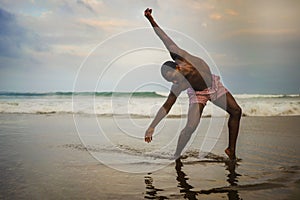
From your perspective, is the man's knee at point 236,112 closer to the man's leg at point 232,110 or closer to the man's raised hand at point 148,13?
the man's leg at point 232,110

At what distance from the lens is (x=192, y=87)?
505 centimetres

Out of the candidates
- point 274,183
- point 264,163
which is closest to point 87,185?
point 274,183

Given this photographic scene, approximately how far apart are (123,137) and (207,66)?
10.2ft

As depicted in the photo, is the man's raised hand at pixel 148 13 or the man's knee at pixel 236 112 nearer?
the man's raised hand at pixel 148 13

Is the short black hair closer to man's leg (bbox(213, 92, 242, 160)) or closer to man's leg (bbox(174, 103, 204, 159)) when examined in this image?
man's leg (bbox(174, 103, 204, 159))

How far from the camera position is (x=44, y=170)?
4094 millimetres

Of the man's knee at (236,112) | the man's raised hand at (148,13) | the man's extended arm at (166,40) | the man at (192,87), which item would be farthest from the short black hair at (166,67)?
the man's knee at (236,112)

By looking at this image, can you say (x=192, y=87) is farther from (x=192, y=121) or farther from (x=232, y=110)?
(x=232, y=110)

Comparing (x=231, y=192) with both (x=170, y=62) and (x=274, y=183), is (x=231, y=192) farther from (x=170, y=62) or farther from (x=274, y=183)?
(x=170, y=62)

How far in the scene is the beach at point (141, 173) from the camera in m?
3.17

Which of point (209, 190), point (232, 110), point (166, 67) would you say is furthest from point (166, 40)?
point (209, 190)

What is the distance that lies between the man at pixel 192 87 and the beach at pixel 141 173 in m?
0.51

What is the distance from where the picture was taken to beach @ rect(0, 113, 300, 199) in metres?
3.17

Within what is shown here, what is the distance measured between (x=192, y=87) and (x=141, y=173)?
166 cm
